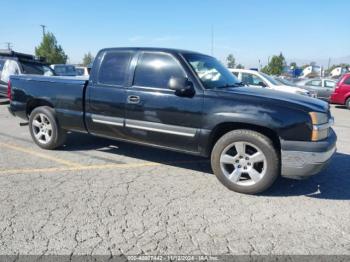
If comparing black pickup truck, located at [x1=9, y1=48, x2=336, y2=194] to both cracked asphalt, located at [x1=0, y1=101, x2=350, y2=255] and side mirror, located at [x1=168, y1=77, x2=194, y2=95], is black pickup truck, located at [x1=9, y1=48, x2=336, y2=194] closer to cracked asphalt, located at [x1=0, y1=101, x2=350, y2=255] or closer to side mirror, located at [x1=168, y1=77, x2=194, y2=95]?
side mirror, located at [x1=168, y1=77, x2=194, y2=95]

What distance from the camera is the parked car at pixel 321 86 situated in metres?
18.6

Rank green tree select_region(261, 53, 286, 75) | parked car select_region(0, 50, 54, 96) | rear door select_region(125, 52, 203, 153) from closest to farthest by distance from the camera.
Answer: rear door select_region(125, 52, 203, 153)
parked car select_region(0, 50, 54, 96)
green tree select_region(261, 53, 286, 75)

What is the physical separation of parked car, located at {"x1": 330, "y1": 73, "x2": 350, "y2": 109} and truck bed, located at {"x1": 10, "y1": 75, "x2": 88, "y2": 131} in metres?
13.7

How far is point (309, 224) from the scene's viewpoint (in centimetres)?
360

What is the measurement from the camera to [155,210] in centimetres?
384

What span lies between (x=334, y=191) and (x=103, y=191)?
3.00m

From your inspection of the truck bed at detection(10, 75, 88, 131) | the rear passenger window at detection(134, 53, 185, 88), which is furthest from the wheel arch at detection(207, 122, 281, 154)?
the truck bed at detection(10, 75, 88, 131)

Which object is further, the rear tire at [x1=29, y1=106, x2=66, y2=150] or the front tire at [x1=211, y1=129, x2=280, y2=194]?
the rear tire at [x1=29, y1=106, x2=66, y2=150]

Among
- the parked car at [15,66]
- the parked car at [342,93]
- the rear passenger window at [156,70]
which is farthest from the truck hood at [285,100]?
the parked car at [342,93]

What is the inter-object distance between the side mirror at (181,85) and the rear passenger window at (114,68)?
3.32 feet

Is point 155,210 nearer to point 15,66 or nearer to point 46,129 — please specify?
point 46,129

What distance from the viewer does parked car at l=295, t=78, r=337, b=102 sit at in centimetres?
1859

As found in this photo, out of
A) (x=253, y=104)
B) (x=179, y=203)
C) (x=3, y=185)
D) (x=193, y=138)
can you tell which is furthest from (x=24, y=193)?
(x=253, y=104)

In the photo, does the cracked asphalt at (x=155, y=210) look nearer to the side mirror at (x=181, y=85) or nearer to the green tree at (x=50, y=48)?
the side mirror at (x=181, y=85)
